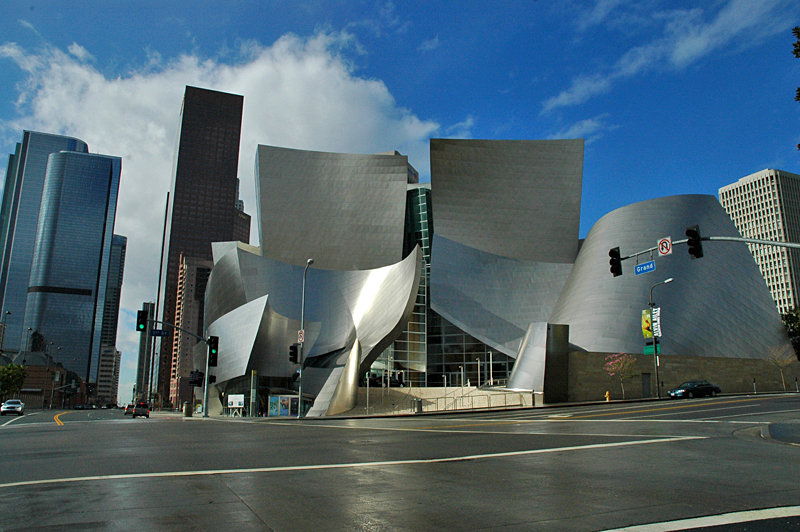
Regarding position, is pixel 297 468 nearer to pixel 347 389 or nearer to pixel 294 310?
pixel 347 389

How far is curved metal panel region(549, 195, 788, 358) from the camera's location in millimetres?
39000

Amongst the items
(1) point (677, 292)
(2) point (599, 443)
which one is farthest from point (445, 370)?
(2) point (599, 443)

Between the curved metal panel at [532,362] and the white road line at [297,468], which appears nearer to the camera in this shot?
the white road line at [297,468]

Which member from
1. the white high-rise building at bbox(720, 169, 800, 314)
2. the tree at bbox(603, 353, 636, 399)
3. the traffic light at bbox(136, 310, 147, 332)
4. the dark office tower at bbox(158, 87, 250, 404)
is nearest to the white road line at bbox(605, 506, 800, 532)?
the traffic light at bbox(136, 310, 147, 332)

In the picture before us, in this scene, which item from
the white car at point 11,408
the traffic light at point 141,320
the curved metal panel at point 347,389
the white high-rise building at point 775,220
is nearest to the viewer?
the traffic light at point 141,320

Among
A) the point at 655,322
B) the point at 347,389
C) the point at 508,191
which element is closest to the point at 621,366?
the point at 655,322

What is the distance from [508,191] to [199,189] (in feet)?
520

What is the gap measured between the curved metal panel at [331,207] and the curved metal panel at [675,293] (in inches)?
686

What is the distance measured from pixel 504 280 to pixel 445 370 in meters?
→ 9.30

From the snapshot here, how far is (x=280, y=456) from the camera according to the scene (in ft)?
34.2

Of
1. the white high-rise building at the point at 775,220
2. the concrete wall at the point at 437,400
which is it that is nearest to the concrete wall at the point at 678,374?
the concrete wall at the point at 437,400

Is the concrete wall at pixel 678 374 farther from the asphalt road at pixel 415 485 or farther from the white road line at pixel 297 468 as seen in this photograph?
the white road line at pixel 297 468

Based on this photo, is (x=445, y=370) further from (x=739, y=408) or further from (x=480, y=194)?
(x=739, y=408)

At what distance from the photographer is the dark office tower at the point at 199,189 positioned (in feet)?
612
